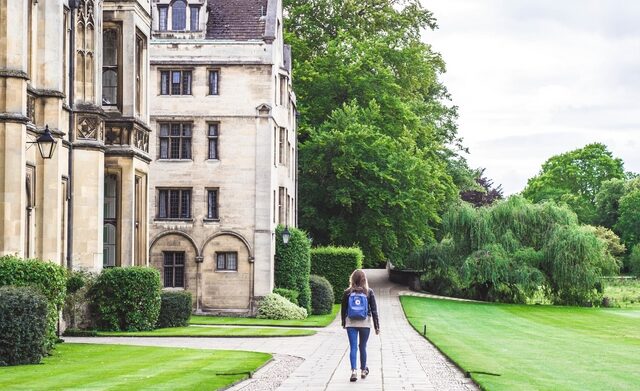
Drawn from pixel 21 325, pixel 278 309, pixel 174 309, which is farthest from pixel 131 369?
pixel 278 309

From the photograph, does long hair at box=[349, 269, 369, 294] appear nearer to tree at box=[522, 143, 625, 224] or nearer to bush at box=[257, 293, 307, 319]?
bush at box=[257, 293, 307, 319]

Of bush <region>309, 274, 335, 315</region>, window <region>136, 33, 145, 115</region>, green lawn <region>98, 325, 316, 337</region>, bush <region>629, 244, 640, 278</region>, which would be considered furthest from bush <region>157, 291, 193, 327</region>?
bush <region>629, 244, 640, 278</region>

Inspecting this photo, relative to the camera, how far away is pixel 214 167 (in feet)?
162

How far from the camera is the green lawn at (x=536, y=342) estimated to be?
21.2 metres

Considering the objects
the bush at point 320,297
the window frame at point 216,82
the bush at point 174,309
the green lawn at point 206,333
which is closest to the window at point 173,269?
the bush at point 320,297

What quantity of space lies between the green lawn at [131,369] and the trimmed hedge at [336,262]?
31.7 meters

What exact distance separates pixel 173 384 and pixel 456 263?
2075 inches

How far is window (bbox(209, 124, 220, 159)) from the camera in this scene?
4950cm

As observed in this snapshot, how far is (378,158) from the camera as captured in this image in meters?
59.1

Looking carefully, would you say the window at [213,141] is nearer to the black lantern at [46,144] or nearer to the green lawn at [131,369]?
the black lantern at [46,144]

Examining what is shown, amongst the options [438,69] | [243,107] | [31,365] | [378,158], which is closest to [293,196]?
[378,158]

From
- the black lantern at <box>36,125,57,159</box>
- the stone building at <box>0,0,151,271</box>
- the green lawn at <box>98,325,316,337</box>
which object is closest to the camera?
the stone building at <box>0,0,151,271</box>

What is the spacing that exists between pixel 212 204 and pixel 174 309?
14.4 metres

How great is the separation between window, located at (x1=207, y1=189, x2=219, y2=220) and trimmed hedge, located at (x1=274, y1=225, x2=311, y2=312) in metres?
3.08
